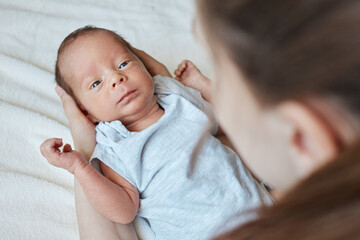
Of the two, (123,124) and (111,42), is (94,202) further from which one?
(111,42)

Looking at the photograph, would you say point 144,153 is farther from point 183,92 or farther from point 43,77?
point 43,77

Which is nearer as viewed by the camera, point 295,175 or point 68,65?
point 295,175

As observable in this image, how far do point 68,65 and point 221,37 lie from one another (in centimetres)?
71

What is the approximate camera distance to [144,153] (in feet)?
3.31

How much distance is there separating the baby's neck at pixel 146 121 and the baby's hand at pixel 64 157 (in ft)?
0.53

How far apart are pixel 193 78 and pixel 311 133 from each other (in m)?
0.85

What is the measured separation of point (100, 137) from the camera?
1.04 meters

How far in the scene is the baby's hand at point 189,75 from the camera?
1.24 meters

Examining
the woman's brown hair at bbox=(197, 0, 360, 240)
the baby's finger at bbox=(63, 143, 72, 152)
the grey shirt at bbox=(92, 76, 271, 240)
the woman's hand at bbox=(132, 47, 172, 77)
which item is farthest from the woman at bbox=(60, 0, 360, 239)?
the woman's hand at bbox=(132, 47, 172, 77)

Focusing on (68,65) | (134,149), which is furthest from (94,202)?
(68,65)

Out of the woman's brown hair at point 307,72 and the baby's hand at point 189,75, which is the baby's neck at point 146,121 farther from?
the woman's brown hair at point 307,72

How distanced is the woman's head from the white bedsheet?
0.64 m

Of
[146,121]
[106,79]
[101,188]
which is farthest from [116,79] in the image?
[101,188]

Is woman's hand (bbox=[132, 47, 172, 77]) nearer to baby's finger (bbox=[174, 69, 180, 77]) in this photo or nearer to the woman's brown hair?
baby's finger (bbox=[174, 69, 180, 77])
